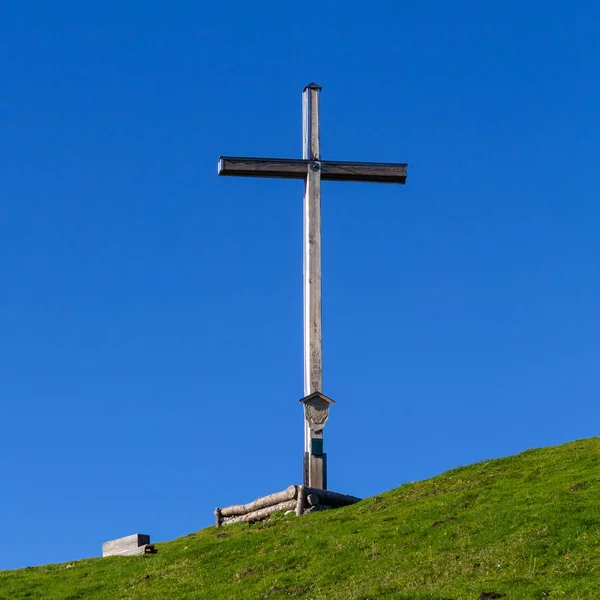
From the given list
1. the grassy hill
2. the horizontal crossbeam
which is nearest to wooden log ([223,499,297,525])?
the grassy hill

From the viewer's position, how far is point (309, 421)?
34406mm

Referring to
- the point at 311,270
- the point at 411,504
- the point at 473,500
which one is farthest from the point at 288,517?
the point at 311,270

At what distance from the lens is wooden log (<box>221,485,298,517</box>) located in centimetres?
3222

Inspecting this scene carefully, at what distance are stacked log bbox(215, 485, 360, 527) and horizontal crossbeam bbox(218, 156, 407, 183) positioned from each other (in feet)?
33.2

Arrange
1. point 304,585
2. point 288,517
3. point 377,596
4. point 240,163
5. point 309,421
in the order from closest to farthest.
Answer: point 377,596 < point 304,585 < point 288,517 < point 309,421 < point 240,163

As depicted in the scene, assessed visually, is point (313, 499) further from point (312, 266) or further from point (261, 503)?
point (312, 266)

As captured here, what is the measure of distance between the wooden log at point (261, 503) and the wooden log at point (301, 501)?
0.71 feet

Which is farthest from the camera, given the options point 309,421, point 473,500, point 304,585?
point 309,421

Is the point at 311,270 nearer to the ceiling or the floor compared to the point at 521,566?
nearer to the ceiling

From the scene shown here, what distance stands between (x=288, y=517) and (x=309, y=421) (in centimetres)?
348

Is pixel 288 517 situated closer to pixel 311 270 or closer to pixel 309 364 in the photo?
pixel 309 364

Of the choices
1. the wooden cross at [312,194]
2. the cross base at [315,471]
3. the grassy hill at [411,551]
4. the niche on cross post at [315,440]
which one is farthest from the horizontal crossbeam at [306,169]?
the grassy hill at [411,551]

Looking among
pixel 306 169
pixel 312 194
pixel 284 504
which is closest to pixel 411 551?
pixel 284 504

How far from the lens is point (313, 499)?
32.0m
